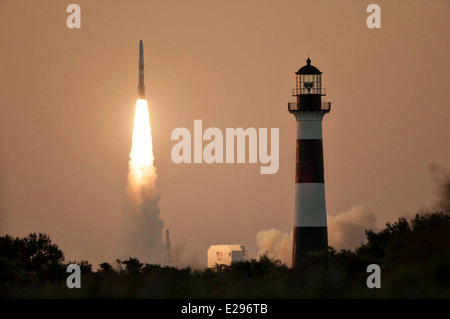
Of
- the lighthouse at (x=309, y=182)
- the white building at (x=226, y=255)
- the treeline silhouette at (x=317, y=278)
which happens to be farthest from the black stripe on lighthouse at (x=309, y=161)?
the white building at (x=226, y=255)

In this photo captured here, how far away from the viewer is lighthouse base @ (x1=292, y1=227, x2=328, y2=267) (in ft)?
423

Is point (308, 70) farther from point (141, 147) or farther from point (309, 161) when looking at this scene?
point (141, 147)

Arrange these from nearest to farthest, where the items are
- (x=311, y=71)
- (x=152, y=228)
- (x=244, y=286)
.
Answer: (x=244, y=286) → (x=311, y=71) → (x=152, y=228)

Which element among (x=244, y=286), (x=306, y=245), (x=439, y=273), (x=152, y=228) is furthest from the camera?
(x=152, y=228)

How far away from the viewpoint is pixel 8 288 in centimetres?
8456

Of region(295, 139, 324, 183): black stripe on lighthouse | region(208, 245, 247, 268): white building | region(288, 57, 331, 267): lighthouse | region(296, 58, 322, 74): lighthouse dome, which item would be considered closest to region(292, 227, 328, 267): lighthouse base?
region(288, 57, 331, 267): lighthouse

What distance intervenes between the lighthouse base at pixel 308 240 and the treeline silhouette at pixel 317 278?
34.6 feet
